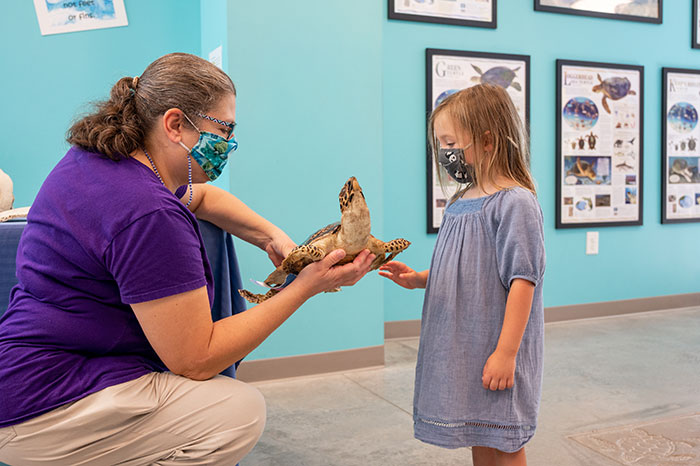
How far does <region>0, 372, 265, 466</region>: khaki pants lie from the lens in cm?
114

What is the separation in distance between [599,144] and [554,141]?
38cm

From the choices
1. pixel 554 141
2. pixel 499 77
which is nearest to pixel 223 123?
pixel 499 77

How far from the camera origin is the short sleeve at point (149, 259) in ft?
3.56

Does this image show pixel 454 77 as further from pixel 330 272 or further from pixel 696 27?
pixel 330 272

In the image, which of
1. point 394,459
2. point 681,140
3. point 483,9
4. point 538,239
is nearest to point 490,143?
point 538,239

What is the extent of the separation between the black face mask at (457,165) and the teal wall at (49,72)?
2082 mm

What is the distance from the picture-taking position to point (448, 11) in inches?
145

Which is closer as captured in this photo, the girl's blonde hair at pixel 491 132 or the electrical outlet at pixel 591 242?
the girl's blonde hair at pixel 491 132

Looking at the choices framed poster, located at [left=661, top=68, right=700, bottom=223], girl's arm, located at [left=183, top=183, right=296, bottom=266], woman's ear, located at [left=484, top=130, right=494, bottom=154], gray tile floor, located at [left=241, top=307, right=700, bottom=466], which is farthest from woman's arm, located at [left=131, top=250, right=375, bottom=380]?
framed poster, located at [left=661, top=68, right=700, bottom=223]

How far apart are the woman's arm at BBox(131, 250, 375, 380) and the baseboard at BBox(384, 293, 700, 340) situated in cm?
240

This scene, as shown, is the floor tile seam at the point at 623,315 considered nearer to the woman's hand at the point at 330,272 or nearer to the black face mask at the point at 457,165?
the black face mask at the point at 457,165

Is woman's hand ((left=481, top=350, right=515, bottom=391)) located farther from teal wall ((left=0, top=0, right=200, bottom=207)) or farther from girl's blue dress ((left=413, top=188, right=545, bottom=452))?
teal wall ((left=0, top=0, right=200, bottom=207))

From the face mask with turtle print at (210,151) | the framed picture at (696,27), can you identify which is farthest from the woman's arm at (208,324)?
the framed picture at (696,27)

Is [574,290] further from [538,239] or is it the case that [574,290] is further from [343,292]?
[538,239]
